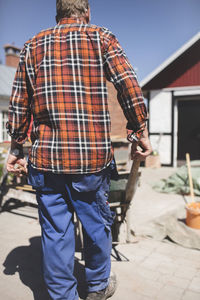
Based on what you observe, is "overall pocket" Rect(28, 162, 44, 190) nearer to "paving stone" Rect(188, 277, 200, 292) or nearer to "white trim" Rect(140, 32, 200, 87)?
"paving stone" Rect(188, 277, 200, 292)

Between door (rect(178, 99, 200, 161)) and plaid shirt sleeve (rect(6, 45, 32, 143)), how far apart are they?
11642 mm

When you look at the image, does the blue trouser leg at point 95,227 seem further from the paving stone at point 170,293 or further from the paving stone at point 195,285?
the paving stone at point 195,285

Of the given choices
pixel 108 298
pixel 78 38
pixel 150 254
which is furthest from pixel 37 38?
pixel 150 254

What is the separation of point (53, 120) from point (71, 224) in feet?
2.34

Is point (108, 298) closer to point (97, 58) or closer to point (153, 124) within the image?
point (97, 58)

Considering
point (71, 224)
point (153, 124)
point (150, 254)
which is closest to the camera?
point (71, 224)

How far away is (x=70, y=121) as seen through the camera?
172 centimetres

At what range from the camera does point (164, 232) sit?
3.50 meters

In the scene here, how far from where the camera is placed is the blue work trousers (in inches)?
70.4

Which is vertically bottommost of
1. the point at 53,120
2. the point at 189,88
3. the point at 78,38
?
the point at 53,120

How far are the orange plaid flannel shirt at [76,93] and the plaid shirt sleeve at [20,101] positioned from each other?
7cm

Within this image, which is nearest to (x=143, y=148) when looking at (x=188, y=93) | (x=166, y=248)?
(x=166, y=248)

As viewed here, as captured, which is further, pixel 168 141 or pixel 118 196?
pixel 168 141

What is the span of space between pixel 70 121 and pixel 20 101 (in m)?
0.43
